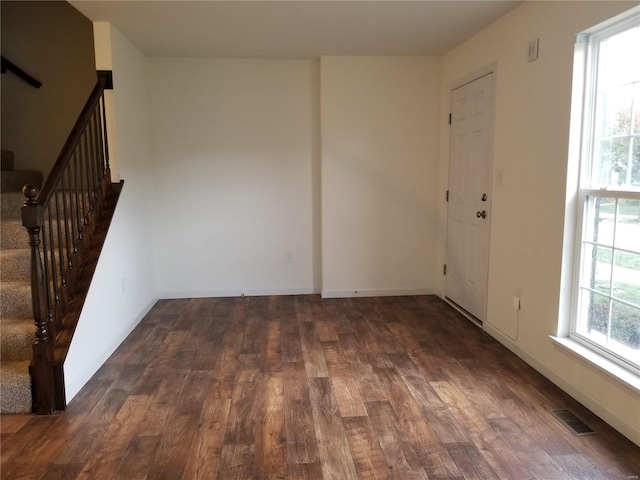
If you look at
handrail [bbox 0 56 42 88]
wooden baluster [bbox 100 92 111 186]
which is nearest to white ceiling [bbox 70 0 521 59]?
wooden baluster [bbox 100 92 111 186]

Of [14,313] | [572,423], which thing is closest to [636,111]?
[572,423]

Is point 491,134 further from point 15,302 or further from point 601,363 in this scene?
point 15,302

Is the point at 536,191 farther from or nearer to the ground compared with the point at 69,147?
nearer to the ground

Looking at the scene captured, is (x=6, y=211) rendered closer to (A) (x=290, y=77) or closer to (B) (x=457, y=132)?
(A) (x=290, y=77)

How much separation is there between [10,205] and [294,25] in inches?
103

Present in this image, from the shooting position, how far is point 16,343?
2.58 meters

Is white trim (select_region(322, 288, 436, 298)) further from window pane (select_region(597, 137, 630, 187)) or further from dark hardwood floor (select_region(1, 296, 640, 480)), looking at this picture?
window pane (select_region(597, 137, 630, 187))

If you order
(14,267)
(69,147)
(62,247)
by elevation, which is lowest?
(14,267)

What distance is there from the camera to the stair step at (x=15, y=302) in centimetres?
277

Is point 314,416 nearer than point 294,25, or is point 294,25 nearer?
point 314,416

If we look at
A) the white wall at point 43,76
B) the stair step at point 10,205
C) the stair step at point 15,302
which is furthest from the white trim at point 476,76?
the stair step at point 10,205

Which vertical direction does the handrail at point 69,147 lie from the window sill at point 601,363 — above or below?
above

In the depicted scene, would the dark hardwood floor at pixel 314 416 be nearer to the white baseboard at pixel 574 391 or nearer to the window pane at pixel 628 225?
the white baseboard at pixel 574 391

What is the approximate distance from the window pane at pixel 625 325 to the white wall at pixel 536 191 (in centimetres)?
22
